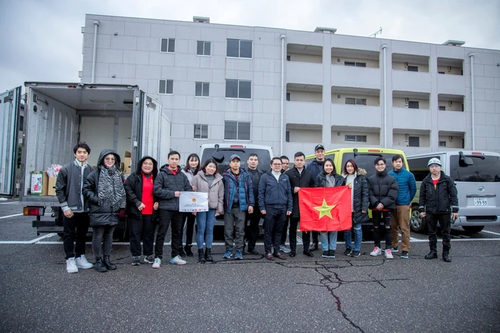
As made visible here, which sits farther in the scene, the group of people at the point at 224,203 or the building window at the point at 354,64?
the building window at the point at 354,64

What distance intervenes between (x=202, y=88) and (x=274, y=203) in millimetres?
17983

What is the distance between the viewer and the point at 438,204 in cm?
575

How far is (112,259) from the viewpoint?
5.46m

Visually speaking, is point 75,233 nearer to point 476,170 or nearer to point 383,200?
point 383,200

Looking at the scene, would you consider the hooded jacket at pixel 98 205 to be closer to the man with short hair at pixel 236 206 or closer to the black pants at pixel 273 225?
the man with short hair at pixel 236 206

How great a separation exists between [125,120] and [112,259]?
487 cm

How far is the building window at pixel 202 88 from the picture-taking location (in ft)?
72.1

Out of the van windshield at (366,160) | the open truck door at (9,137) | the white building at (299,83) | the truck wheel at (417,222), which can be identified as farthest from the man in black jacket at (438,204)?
the white building at (299,83)

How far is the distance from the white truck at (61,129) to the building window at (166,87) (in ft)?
43.9

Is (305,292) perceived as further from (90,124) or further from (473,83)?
Answer: (473,83)

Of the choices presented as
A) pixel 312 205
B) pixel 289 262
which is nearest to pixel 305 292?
pixel 289 262

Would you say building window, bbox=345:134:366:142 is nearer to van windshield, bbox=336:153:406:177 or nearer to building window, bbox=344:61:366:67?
building window, bbox=344:61:366:67

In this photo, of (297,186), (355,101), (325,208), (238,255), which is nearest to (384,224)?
(325,208)

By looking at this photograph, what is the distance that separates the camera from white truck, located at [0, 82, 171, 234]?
5.84m
